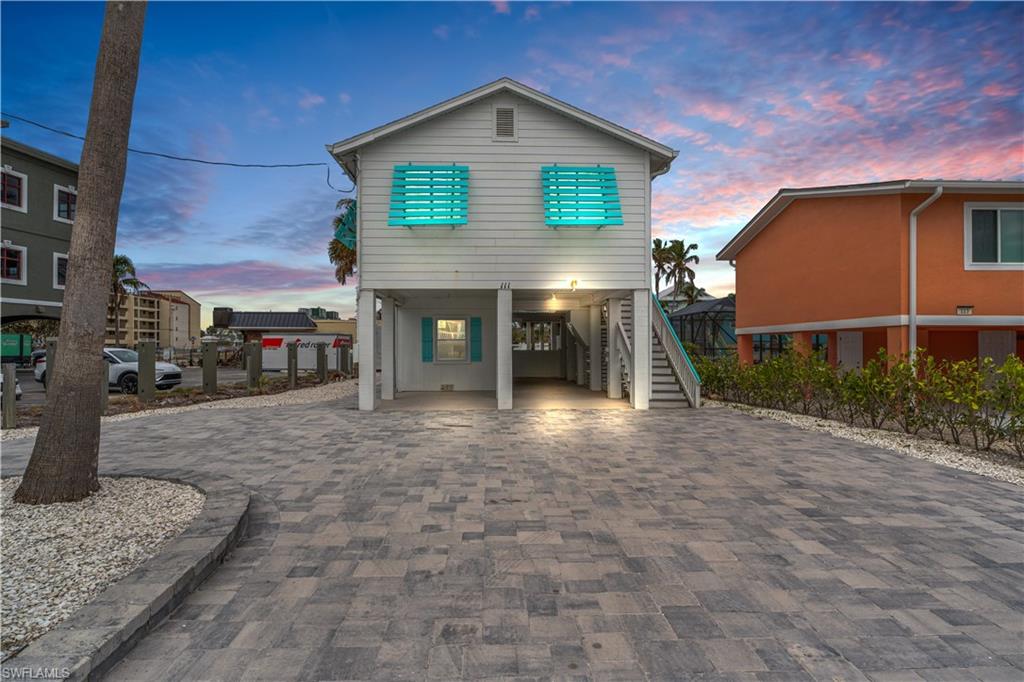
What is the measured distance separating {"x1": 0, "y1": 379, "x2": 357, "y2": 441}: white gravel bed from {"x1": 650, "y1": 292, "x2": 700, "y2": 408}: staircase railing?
8.99m

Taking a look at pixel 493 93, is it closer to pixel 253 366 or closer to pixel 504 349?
pixel 504 349

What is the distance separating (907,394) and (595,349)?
7.71 meters

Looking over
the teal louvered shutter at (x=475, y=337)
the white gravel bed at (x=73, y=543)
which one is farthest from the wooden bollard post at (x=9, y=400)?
the teal louvered shutter at (x=475, y=337)

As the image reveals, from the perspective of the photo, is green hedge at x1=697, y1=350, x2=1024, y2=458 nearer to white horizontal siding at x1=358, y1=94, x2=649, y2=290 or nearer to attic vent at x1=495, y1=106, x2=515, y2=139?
white horizontal siding at x1=358, y1=94, x2=649, y2=290

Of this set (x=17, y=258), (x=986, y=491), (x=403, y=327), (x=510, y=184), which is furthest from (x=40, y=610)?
(x=17, y=258)

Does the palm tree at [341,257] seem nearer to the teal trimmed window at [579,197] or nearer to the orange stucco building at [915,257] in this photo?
the teal trimmed window at [579,197]

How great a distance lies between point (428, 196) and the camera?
10.1 meters

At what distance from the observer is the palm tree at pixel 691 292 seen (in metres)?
36.6

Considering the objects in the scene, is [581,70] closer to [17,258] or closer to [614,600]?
[614,600]

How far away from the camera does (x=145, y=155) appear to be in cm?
1256

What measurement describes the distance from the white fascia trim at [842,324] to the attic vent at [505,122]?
9.71m

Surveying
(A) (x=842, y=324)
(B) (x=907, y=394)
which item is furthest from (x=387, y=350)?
(A) (x=842, y=324)

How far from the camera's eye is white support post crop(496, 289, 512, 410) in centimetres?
1045

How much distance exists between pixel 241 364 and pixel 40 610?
29.4 metres
